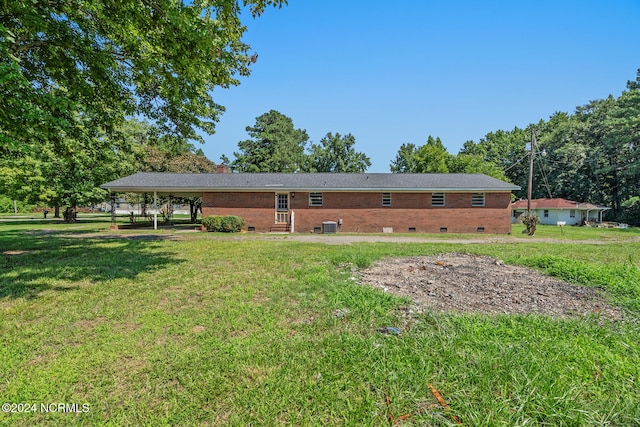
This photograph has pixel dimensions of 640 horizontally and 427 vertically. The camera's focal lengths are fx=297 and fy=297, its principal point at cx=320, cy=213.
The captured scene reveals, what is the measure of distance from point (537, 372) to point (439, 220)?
17.2 m

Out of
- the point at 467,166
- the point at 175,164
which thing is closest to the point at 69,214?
the point at 175,164

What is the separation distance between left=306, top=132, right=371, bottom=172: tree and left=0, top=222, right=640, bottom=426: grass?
39.4 m

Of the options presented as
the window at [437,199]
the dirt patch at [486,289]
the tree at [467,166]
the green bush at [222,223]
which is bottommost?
the dirt patch at [486,289]

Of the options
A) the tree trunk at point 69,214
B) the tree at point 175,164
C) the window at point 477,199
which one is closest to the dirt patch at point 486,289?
the window at point 477,199

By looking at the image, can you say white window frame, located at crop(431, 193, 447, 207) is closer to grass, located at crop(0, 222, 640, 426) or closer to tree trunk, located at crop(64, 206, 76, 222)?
grass, located at crop(0, 222, 640, 426)

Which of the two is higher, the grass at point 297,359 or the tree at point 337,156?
the tree at point 337,156

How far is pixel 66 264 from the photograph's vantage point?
285 inches

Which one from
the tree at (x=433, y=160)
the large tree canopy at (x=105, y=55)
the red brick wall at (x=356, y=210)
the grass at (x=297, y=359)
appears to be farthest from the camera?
the tree at (x=433, y=160)

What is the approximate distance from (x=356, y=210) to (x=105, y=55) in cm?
1456

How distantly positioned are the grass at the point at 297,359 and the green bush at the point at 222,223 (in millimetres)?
12093

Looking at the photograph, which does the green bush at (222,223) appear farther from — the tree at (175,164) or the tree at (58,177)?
the tree at (175,164)

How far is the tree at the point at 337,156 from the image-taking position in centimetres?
4350

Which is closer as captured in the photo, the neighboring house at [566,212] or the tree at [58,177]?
the tree at [58,177]

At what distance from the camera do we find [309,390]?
8.02 ft
